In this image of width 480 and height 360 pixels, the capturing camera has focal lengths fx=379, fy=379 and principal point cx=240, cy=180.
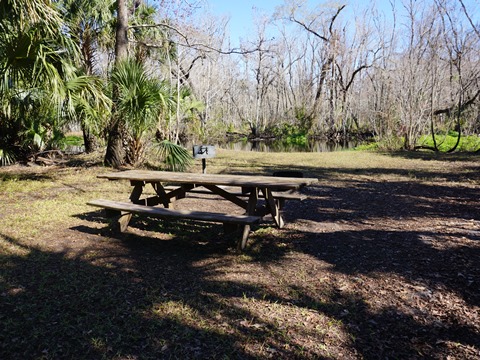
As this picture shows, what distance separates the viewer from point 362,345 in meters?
2.33

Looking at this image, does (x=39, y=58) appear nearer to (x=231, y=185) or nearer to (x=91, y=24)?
(x=231, y=185)

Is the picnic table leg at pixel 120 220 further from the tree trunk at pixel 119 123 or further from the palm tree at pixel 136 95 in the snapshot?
the tree trunk at pixel 119 123

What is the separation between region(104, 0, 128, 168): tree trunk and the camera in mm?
9617

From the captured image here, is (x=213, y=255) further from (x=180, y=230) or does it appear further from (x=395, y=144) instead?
(x=395, y=144)

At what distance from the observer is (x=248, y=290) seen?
3064 mm

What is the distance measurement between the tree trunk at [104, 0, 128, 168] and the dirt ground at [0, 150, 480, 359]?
4.56 metres

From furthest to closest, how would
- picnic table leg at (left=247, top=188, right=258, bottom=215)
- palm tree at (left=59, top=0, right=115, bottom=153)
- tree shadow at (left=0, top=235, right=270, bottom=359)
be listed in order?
palm tree at (left=59, top=0, right=115, bottom=153) < picnic table leg at (left=247, top=188, right=258, bottom=215) < tree shadow at (left=0, top=235, right=270, bottom=359)

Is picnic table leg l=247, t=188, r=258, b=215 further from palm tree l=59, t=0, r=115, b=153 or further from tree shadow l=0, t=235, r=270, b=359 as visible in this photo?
palm tree l=59, t=0, r=115, b=153

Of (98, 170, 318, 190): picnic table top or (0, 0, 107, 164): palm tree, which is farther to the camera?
(0, 0, 107, 164): palm tree

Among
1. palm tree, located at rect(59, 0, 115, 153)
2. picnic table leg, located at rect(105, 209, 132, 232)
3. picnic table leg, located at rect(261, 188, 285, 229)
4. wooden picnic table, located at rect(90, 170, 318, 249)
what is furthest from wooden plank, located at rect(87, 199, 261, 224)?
palm tree, located at rect(59, 0, 115, 153)

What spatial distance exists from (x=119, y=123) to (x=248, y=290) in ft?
24.8

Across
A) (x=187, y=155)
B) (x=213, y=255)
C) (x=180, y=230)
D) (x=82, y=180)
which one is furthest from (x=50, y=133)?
(x=213, y=255)

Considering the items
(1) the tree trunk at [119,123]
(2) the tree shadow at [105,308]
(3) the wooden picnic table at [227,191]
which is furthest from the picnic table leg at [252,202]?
(1) the tree trunk at [119,123]

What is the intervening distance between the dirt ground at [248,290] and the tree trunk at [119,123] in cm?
456
